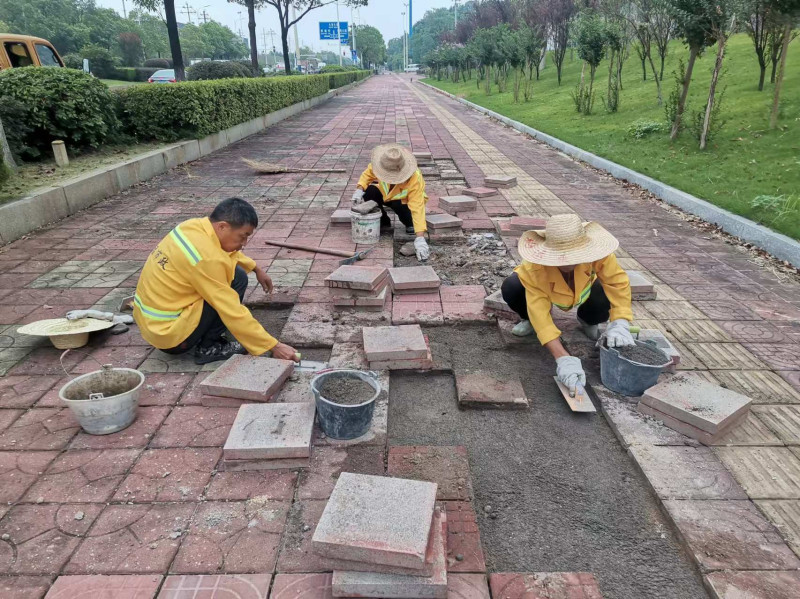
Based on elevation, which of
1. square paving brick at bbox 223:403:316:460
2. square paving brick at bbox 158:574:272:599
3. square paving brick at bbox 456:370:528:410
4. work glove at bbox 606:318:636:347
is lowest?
square paving brick at bbox 158:574:272:599

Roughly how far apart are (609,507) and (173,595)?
6.25ft

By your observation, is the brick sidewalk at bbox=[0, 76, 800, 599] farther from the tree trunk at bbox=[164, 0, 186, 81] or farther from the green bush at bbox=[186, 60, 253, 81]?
the green bush at bbox=[186, 60, 253, 81]

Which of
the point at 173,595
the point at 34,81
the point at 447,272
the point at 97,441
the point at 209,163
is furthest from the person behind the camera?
the point at 209,163

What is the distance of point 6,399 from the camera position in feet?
10.1

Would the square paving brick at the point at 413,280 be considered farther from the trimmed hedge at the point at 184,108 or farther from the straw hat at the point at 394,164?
the trimmed hedge at the point at 184,108

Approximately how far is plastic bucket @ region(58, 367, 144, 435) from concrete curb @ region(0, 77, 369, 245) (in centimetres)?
377

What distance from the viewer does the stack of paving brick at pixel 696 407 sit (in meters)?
2.73

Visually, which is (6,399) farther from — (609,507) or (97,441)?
(609,507)

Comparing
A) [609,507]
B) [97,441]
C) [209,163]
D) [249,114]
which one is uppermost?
[249,114]

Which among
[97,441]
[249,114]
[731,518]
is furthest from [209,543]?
[249,114]

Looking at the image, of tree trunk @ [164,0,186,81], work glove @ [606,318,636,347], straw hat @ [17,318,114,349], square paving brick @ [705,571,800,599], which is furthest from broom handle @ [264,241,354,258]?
tree trunk @ [164,0,186,81]

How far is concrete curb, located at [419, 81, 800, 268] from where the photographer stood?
17.1 feet

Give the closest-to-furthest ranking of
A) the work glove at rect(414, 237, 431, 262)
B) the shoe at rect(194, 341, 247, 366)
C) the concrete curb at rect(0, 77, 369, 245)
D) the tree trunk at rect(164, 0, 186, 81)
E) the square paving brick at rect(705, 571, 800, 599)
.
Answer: the square paving brick at rect(705, 571, 800, 599) < the shoe at rect(194, 341, 247, 366) < the work glove at rect(414, 237, 431, 262) < the concrete curb at rect(0, 77, 369, 245) < the tree trunk at rect(164, 0, 186, 81)

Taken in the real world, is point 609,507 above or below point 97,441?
below
